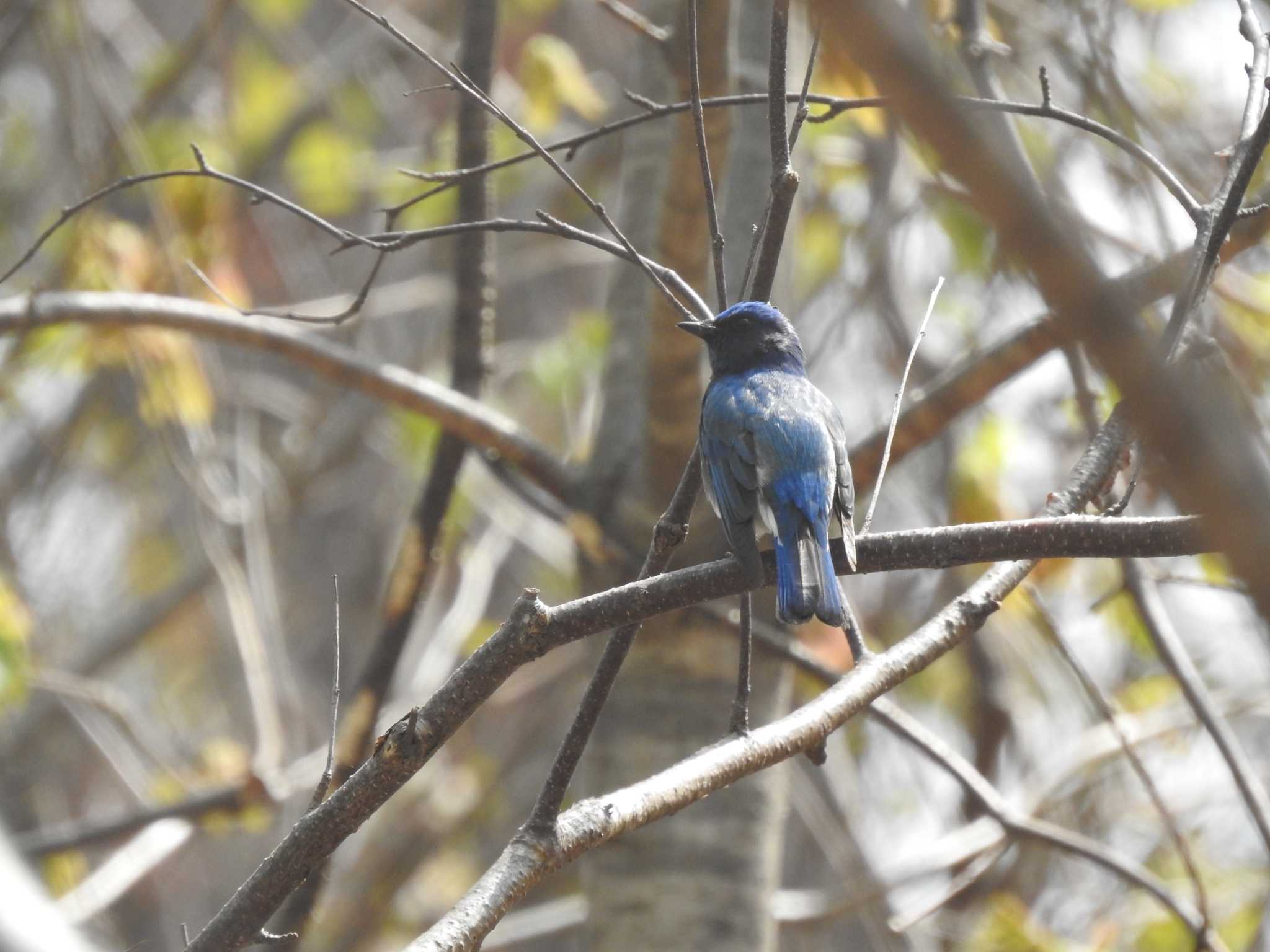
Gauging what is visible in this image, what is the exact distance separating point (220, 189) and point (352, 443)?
1717mm

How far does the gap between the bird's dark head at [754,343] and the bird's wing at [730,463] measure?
0.15m

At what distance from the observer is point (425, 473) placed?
219 inches

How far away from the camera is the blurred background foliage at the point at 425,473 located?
4871 millimetres

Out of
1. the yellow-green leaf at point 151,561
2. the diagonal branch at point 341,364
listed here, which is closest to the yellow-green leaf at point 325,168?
the yellow-green leaf at point 151,561

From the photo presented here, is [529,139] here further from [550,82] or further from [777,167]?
[550,82]

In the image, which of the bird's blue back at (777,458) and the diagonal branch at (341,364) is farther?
the diagonal branch at (341,364)

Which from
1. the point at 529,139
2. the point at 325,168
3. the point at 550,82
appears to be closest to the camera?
the point at 529,139

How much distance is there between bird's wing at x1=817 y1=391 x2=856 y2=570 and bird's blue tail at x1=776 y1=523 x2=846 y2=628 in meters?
0.09

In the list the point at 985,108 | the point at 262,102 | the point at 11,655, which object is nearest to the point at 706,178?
the point at 985,108

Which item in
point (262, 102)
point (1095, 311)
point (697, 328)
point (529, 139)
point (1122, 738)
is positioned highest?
point (262, 102)

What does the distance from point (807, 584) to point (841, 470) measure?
0.60 metres

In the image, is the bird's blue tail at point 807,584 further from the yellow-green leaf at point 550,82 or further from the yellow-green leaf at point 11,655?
the yellow-green leaf at point 550,82

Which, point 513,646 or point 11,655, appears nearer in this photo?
point 513,646

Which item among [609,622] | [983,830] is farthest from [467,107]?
[983,830]
